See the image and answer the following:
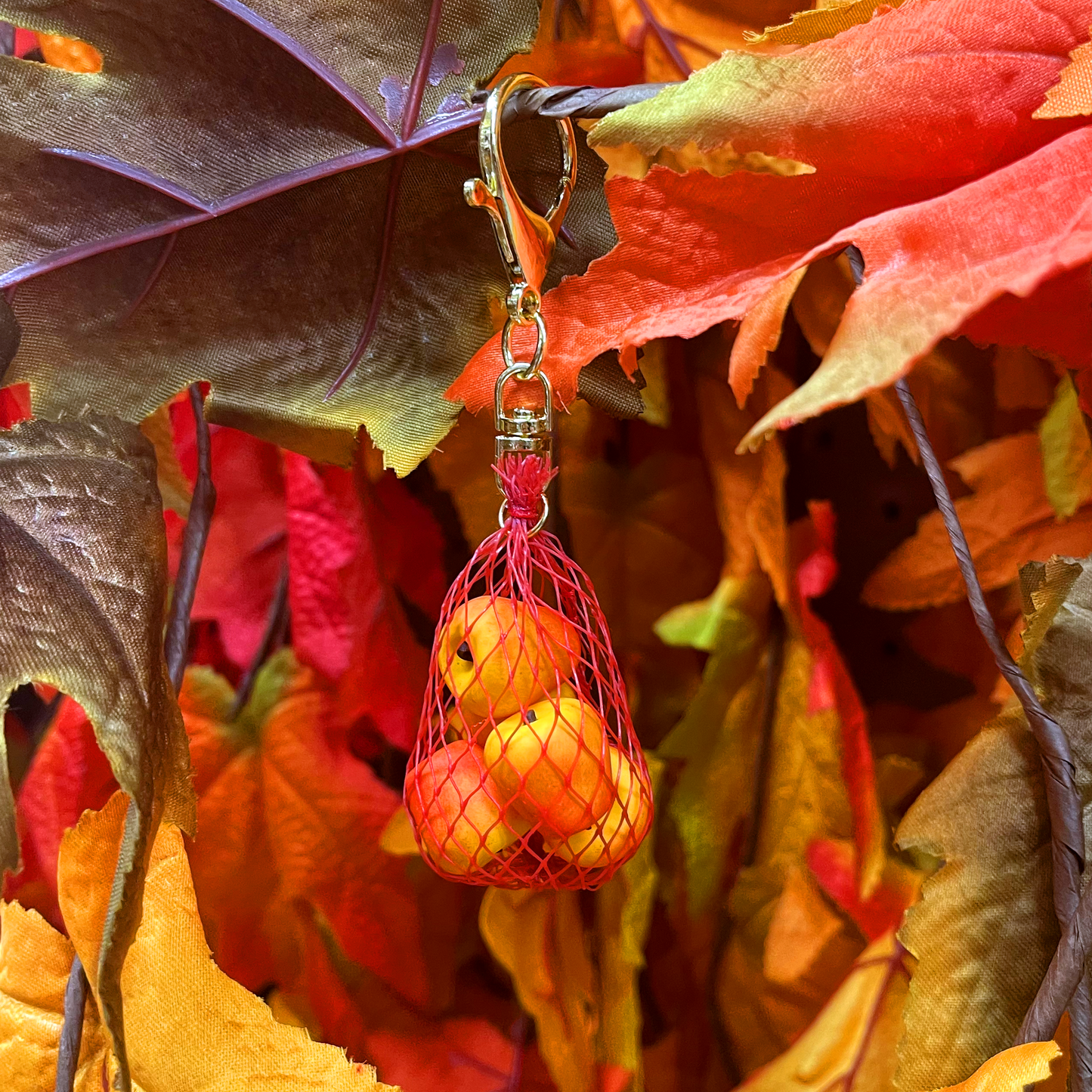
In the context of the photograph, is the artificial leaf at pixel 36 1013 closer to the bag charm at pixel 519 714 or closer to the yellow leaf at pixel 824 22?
the bag charm at pixel 519 714

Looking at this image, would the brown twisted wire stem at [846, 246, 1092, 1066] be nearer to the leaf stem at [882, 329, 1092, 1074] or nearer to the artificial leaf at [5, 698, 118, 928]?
the leaf stem at [882, 329, 1092, 1074]

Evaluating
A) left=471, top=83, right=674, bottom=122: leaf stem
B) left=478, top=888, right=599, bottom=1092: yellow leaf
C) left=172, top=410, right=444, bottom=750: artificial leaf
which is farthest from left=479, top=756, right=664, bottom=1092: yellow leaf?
left=471, top=83, right=674, bottom=122: leaf stem

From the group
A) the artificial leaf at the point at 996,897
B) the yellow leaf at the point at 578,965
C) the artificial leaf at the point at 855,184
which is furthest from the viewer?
the yellow leaf at the point at 578,965

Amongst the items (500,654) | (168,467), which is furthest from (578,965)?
(168,467)

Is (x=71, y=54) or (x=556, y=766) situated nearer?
(x=556, y=766)

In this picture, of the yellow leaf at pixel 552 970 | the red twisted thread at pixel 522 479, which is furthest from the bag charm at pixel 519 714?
the yellow leaf at pixel 552 970

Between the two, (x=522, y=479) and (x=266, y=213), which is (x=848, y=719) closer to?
(x=522, y=479)
